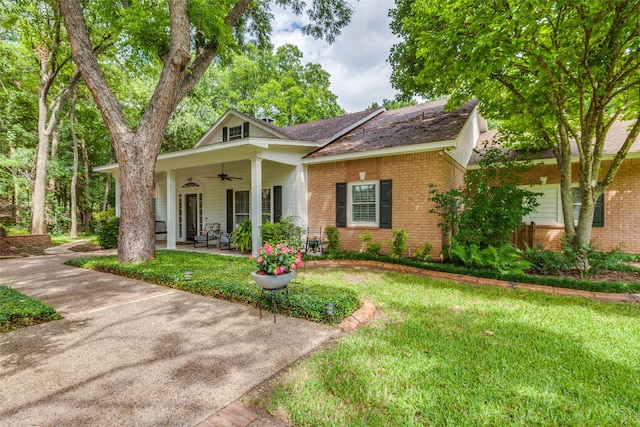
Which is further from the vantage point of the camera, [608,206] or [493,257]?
[608,206]

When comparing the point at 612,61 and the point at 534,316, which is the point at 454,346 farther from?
the point at 612,61

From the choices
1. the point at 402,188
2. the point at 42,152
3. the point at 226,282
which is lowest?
the point at 226,282

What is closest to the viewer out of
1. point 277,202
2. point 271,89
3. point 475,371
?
point 475,371

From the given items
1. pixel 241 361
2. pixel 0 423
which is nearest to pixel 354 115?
pixel 241 361

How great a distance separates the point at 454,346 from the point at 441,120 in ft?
25.5

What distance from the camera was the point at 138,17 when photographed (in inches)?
284

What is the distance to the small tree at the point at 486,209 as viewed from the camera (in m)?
6.29

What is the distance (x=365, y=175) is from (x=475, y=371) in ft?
21.3

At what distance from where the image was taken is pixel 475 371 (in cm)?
262

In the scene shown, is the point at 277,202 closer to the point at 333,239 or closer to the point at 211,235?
the point at 333,239

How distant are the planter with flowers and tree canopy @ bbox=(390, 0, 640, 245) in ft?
16.8

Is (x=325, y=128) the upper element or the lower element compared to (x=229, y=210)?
upper

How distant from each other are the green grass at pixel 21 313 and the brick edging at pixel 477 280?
5087 millimetres

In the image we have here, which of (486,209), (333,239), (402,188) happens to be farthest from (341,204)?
(486,209)
